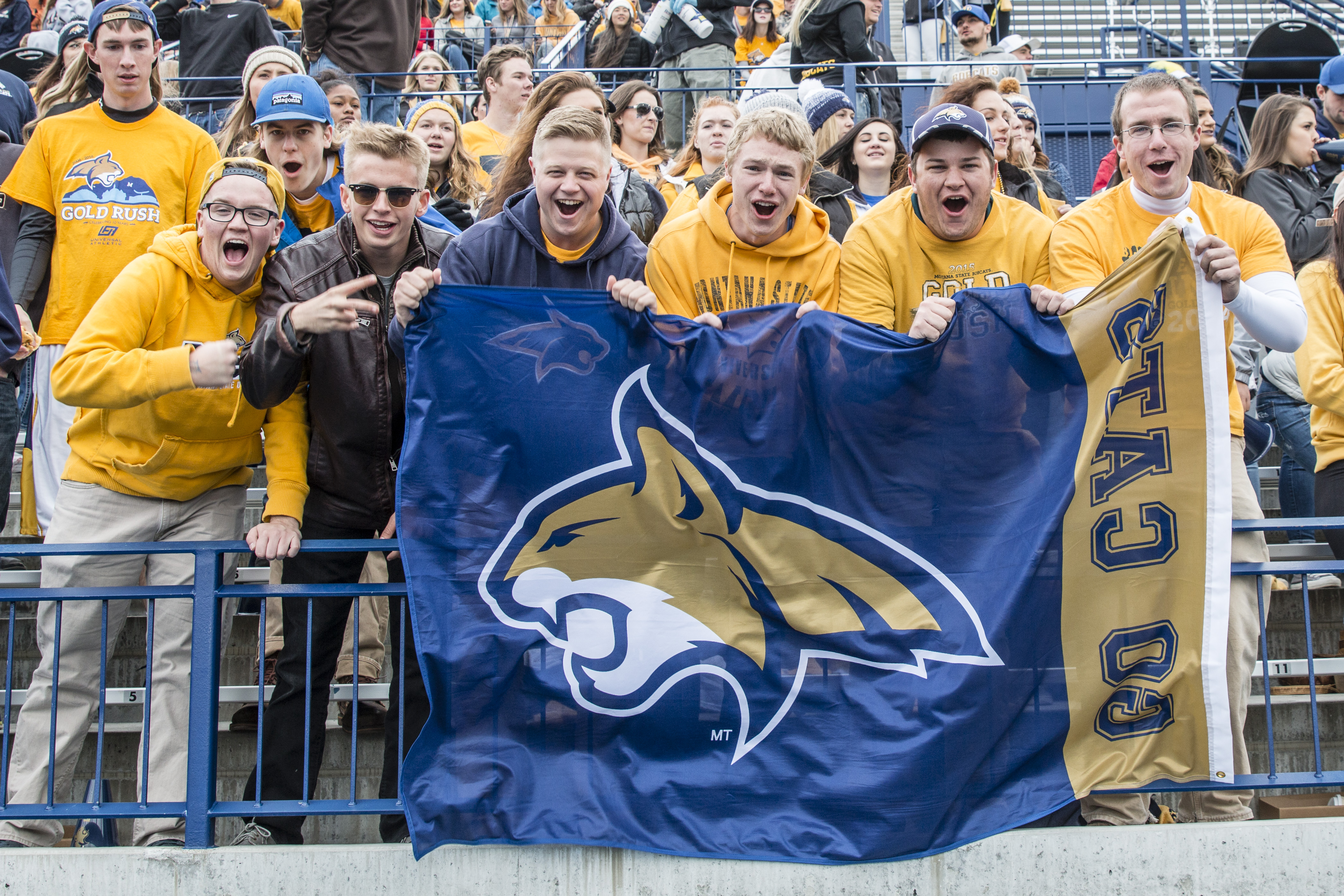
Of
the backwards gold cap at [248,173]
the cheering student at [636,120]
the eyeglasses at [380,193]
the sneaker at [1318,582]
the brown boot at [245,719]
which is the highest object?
the cheering student at [636,120]

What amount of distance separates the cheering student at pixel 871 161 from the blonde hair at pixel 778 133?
2.08 meters

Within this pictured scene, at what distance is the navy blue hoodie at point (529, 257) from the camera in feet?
14.7

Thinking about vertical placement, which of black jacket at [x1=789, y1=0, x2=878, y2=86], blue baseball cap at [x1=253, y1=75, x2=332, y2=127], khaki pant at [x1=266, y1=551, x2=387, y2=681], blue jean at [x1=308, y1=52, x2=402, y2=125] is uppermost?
black jacket at [x1=789, y1=0, x2=878, y2=86]

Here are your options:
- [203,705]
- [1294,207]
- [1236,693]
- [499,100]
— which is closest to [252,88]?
[499,100]

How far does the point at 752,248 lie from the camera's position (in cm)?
450

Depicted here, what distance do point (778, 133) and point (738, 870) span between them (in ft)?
8.65

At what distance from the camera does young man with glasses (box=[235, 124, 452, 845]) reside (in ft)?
14.5

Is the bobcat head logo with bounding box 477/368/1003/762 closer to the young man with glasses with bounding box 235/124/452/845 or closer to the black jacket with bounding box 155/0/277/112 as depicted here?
the young man with glasses with bounding box 235/124/452/845

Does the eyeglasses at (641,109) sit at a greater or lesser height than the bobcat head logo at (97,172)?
greater

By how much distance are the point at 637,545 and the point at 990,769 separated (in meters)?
1.40

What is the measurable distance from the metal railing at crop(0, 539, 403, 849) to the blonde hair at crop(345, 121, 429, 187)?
1.48 m

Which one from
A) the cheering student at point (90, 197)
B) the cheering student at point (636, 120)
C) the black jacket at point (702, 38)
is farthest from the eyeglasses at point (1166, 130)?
the black jacket at point (702, 38)

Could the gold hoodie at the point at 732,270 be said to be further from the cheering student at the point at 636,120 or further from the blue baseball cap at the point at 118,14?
the blue baseball cap at the point at 118,14

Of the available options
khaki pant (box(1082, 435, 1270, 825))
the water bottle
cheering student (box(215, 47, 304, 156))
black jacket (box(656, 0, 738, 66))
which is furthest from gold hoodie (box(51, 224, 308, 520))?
black jacket (box(656, 0, 738, 66))
